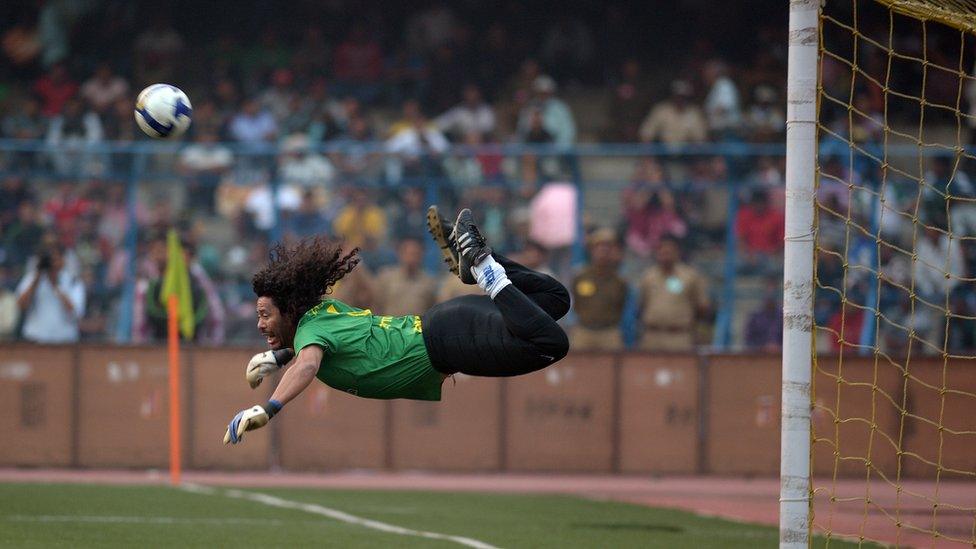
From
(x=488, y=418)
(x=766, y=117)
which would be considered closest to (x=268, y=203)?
(x=488, y=418)

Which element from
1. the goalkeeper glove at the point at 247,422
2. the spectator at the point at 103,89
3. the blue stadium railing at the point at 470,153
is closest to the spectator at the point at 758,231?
the blue stadium railing at the point at 470,153

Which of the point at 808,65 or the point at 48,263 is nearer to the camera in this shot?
the point at 808,65

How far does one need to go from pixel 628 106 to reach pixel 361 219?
231 inches

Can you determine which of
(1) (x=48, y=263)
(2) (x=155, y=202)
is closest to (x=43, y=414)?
(1) (x=48, y=263)

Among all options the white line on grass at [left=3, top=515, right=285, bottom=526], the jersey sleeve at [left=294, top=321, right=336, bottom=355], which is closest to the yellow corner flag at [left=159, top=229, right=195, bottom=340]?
the white line on grass at [left=3, top=515, right=285, bottom=526]

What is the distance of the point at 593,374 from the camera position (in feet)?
56.0

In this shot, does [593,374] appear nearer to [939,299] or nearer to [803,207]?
[939,299]

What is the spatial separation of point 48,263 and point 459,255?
9.79m

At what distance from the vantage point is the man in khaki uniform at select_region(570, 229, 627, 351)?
17.0 m

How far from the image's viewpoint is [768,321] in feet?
58.1

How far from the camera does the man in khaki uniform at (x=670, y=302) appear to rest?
677 inches

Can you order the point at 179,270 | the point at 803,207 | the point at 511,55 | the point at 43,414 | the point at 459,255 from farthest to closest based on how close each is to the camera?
the point at 511,55 → the point at 43,414 → the point at 179,270 → the point at 459,255 → the point at 803,207

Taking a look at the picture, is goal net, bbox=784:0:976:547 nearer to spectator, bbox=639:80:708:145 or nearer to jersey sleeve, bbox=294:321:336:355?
spectator, bbox=639:80:708:145

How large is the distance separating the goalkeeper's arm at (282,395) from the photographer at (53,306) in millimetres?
10018
